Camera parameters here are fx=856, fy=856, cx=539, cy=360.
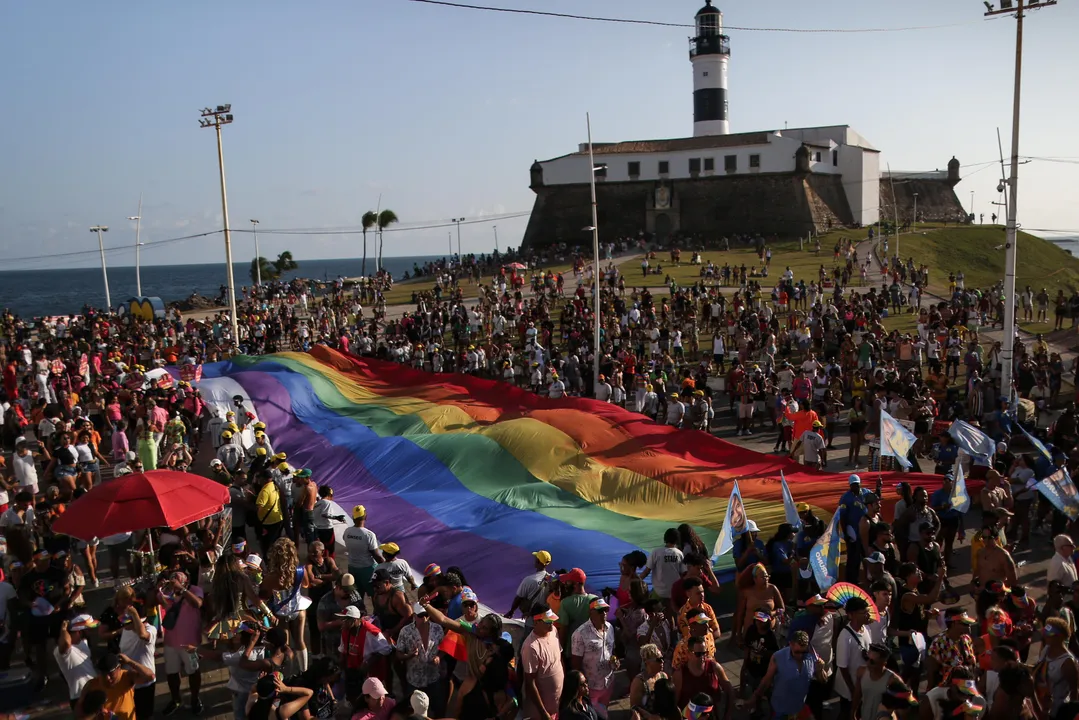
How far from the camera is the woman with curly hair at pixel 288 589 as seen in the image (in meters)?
8.17

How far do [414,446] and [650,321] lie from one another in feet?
48.8

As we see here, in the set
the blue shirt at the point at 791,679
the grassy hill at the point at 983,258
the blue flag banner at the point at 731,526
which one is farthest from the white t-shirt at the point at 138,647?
the grassy hill at the point at 983,258

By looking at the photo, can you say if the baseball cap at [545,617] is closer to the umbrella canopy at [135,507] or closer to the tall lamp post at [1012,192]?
the umbrella canopy at [135,507]

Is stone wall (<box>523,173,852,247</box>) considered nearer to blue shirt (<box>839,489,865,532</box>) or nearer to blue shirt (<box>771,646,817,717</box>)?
blue shirt (<box>839,489,865,532</box>)

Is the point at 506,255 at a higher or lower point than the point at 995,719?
higher

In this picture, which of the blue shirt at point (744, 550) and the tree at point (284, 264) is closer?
the blue shirt at point (744, 550)

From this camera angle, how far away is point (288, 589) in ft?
27.4

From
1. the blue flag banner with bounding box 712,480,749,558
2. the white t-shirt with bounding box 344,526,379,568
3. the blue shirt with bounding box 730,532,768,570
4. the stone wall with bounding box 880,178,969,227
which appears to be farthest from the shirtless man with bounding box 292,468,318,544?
the stone wall with bounding box 880,178,969,227

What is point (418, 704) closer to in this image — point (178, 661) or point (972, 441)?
point (178, 661)

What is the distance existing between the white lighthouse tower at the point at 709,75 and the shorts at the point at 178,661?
65.5 metres

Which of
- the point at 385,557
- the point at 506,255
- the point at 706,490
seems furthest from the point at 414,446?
the point at 506,255

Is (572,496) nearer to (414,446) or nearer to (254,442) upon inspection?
(414,446)

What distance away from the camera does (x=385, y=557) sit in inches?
360

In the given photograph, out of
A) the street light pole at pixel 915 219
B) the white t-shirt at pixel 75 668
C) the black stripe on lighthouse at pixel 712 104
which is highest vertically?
the black stripe on lighthouse at pixel 712 104
